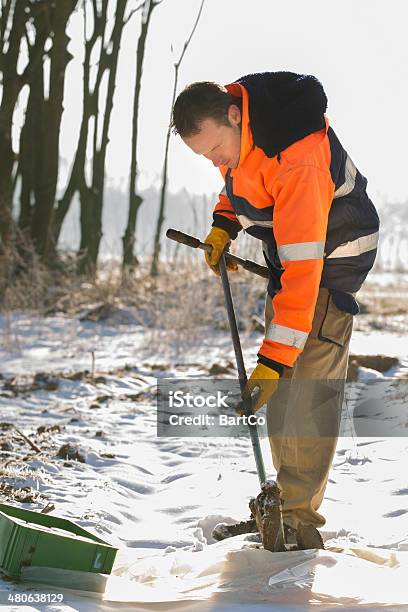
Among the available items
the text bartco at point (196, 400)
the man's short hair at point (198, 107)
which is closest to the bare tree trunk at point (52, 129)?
the text bartco at point (196, 400)

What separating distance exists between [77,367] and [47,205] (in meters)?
5.38

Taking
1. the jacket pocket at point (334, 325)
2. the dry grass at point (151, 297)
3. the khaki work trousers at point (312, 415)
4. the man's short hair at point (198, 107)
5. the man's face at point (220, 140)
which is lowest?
the dry grass at point (151, 297)

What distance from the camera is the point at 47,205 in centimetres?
1281

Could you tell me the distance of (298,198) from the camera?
3.07 m

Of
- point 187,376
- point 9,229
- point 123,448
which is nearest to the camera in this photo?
point 123,448

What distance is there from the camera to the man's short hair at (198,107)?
310 centimetres

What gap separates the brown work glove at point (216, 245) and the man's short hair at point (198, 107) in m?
0.79

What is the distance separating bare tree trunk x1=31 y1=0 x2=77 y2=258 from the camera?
12.2 m

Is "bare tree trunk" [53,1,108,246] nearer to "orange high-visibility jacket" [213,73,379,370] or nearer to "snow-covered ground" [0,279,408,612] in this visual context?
"snow-covered ground" [0,279,408,612]

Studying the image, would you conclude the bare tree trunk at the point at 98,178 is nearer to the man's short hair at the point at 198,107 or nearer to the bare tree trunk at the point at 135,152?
the bare tree trunk at the point at 135,152

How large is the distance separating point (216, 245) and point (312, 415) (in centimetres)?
87

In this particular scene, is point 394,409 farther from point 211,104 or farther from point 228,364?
point 211,104

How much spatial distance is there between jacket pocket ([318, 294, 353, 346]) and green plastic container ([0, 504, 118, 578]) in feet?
3.70

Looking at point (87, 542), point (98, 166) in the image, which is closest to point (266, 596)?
point (87, 542)
